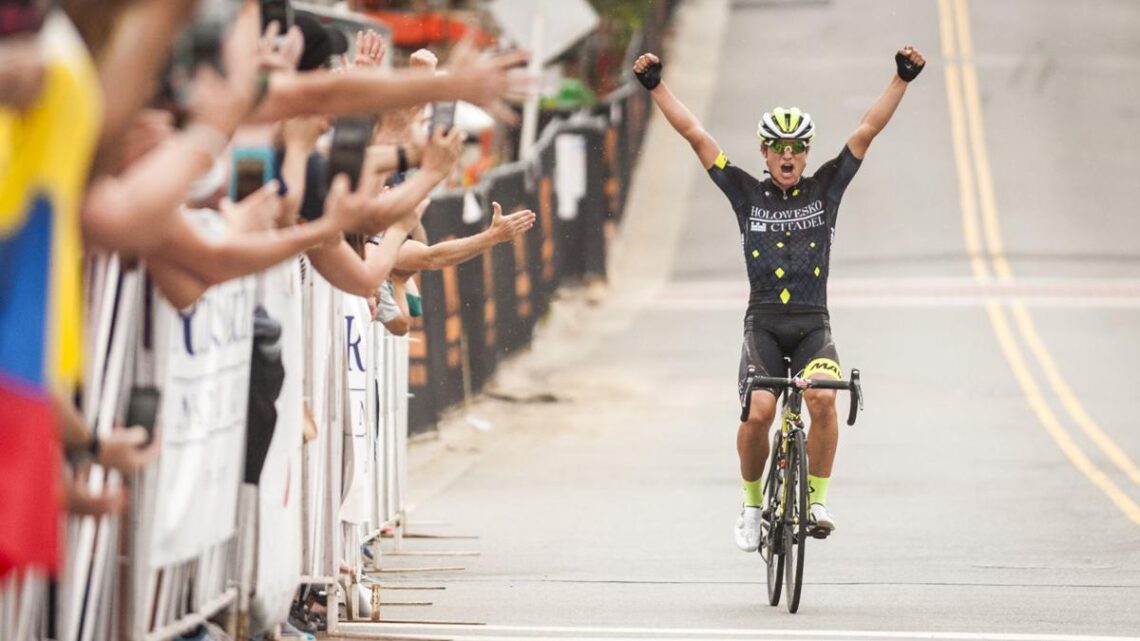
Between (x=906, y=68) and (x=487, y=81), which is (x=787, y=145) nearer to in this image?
(x=906, y=68)

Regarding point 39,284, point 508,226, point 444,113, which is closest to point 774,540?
point 508,226

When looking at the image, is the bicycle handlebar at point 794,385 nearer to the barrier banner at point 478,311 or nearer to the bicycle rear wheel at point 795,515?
the bicycle rear wheel at point 795,515

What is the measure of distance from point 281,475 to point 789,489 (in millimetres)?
3519

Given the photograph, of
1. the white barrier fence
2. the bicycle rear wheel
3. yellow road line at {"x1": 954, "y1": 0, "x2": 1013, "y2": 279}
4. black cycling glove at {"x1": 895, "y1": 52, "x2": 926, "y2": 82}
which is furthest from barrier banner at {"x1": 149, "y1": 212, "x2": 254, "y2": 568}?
yellow road line at {"x1": 954, "y1": 0, "x2": 1013, "y2": 279}

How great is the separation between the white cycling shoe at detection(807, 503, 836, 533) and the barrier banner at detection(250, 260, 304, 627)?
339 cm

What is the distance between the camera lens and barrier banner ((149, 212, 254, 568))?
6.72 meters

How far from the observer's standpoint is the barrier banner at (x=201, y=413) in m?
6.72

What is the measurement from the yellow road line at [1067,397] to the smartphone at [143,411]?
39.3 ft

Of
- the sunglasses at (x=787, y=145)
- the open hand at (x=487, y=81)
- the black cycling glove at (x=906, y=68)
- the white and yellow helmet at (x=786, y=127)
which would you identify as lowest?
the open hand at (x=487, y=81)

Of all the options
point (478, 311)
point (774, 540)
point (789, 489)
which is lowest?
point (774, 540)

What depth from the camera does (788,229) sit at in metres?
11.4

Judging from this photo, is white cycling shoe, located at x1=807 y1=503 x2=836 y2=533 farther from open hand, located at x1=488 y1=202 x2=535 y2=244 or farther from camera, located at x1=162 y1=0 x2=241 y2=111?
camera, located at x1=162 y1=0 x2=241 y2=111

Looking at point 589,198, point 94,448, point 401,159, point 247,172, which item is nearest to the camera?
point 94,448

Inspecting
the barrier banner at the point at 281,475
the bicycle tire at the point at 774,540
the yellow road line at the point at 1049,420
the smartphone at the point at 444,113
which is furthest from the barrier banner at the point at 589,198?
the barrier banner at the point at 281,475
